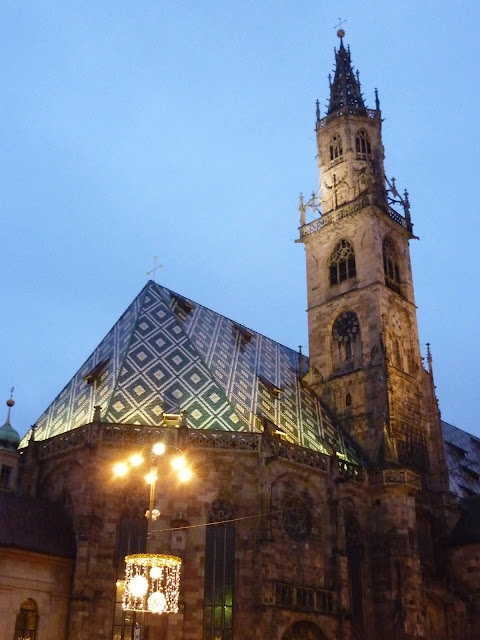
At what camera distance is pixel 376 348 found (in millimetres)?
33781

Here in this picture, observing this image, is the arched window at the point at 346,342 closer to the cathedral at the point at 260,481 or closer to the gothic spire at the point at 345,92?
the cathedral at the point at 260,481

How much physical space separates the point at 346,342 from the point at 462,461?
419 inches

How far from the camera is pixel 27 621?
72.0ft

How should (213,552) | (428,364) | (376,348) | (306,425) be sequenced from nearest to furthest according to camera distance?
(213,552) < (306,425) < (376,348) < (428,364)

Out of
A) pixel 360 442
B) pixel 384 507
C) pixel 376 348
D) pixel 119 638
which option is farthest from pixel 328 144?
pixel 119 638

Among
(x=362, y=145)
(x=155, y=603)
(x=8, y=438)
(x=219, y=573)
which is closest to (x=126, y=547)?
(x=219, y=573)

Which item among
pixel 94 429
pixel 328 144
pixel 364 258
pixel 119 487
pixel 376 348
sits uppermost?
pixel 328 144

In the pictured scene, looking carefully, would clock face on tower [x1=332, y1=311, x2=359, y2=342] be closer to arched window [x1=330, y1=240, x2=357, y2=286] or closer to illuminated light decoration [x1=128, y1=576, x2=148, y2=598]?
arched window [x1=330, y1=240, x2=357, y2=286]

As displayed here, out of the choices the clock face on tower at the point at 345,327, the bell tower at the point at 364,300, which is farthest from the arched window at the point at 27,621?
the clock face on tower at the point at 345,327

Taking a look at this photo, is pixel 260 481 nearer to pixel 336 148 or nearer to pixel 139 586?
pixel 139 586

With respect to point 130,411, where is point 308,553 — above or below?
below

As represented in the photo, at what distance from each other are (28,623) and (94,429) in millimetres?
6152

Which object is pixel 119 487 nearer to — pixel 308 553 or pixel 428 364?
pixel 308 553

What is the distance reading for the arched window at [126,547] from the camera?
22.1 metres
